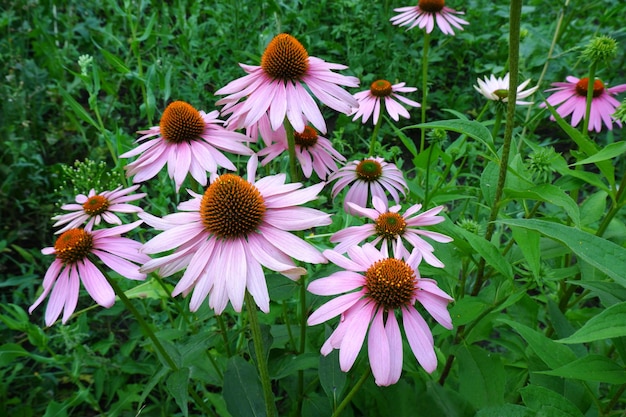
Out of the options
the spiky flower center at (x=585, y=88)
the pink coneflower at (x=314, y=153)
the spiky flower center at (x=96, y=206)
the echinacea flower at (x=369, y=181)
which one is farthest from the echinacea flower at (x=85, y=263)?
the spiky flower center at (x=585, y=88)

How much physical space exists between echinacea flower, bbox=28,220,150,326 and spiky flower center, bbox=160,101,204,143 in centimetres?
23

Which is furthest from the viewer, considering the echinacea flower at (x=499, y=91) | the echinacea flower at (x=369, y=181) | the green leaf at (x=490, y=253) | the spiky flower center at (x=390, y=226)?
the echinacea flower at (x=499, y=91)

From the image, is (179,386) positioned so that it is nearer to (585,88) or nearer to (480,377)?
(480,377)

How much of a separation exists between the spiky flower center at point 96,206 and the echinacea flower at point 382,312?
58 centimetres

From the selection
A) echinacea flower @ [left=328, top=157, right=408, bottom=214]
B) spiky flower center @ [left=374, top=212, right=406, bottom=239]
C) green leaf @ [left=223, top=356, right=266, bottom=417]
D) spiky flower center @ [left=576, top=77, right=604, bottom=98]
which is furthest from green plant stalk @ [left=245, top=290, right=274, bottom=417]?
spiky flower center @ [left=576, top=77, right=604, bottom=98]

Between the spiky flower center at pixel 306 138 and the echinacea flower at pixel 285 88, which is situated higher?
the echinacea flower at pixel 285 88

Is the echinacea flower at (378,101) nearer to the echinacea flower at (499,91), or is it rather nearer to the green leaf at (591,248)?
the echinacea flower at (499,91)

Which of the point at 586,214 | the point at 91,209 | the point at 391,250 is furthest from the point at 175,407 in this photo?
the point at 586,214

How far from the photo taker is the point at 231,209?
74 cm

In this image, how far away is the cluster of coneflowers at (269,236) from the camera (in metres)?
0.70

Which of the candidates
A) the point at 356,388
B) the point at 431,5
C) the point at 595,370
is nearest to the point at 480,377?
the point at 595,370

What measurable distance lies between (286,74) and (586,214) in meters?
0.77

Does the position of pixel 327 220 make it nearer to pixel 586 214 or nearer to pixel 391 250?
pixel 391 250

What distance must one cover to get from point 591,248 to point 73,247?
0.88 m
